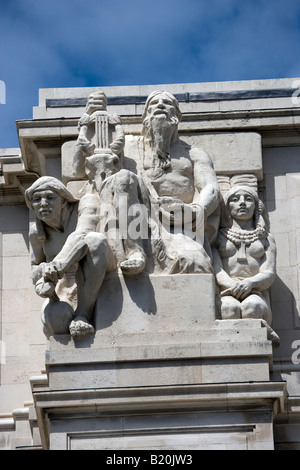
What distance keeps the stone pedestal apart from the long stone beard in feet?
6.96

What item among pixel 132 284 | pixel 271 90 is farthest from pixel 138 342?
pixel 271 90

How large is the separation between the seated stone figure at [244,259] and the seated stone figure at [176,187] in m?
0.23

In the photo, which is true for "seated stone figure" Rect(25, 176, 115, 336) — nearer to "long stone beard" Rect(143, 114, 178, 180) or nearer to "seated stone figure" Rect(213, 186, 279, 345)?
"long stone beard" Rect(143, 114, 178, 180)

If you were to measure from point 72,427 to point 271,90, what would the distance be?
5.85m

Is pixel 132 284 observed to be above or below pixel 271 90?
below

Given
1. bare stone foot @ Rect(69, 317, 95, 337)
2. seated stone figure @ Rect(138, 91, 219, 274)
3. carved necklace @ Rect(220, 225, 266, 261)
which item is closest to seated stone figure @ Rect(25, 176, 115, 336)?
bare stone foot @ Rect(69, 317, 95, 337)

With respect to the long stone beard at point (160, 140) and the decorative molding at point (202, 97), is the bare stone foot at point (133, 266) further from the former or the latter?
the decorative molding at point (202, 97)

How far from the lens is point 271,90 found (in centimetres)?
2495

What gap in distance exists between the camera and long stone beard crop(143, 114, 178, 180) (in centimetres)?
2375

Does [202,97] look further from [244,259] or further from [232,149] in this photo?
[244,259]

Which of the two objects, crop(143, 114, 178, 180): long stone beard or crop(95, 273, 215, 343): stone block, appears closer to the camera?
crop(95, 273, 215, 343): stone block
